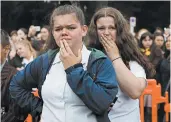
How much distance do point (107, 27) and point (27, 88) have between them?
0.75m

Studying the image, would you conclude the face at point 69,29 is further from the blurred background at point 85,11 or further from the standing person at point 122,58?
the blurred background at point 85,11

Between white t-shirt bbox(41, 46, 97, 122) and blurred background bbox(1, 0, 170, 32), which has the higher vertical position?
blurred background bbox(1, 0, 170, 32)

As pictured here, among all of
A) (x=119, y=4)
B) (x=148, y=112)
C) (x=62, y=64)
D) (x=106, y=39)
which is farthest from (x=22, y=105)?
(x=119, y=4)

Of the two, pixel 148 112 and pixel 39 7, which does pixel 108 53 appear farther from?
pixel 39 7

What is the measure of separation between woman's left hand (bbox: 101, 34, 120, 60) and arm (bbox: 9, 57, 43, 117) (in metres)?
0.59

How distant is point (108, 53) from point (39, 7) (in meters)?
13.9

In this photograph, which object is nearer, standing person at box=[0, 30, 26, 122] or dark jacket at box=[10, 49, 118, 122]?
dark jacket at box=[10, 49, 118, 122]

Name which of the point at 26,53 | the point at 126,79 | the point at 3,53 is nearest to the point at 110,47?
the point at 126,79

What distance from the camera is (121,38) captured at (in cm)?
299

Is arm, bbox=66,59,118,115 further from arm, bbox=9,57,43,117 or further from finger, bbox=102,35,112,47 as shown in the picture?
finger, bbox=102,35,112,47

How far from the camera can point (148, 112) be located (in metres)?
5.32

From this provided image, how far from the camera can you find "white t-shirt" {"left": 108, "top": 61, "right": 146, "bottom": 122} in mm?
2832

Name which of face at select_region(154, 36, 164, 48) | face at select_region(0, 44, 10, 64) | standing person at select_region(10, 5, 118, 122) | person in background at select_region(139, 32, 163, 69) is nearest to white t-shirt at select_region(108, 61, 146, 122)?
standing person at select_region(10, 5, 118, 122)

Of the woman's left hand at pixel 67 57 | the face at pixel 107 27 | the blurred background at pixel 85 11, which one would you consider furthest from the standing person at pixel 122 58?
the blurred background at pixel 85 11
